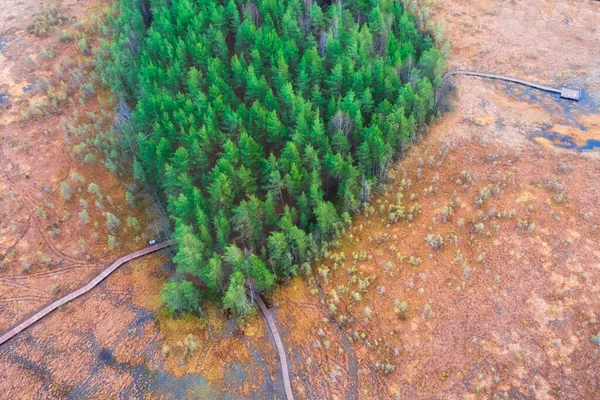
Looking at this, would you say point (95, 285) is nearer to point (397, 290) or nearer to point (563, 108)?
point (397, 290)

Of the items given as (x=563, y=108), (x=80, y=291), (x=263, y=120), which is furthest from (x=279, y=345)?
(x=563, y=108)

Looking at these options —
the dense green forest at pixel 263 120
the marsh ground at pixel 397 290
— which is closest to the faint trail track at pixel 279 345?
the marsh ground at pixel 397 290

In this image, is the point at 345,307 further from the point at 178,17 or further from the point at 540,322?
the point at 178,17

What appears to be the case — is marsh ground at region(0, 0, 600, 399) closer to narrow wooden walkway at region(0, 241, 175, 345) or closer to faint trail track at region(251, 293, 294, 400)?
faint trail track at region(251, 293, 294, 400)

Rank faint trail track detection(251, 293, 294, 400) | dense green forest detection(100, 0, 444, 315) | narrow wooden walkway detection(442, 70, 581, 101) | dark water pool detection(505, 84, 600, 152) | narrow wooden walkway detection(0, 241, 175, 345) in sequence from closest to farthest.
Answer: faint trail track detection(251, 293, 294, 400) → narrow wooden walkway detection(0, 241, 175, 345) → dense green forest detection(100, 0, 444, 315) → dark water pool detection(505, 84, 600, 152) → narrow wooden walkway detection(442, 70, 581, 101)

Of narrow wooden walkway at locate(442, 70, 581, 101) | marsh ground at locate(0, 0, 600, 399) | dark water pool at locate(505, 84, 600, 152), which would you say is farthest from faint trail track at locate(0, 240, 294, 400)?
narrow wooden walkway at locate(442, 70, 581, 101)

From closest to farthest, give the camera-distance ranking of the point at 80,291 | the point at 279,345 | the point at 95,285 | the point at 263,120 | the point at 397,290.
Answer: the point at 279,345 → the point at 397,290 → the point at 80,291 → the point at 95,285 → the point at 263,120
